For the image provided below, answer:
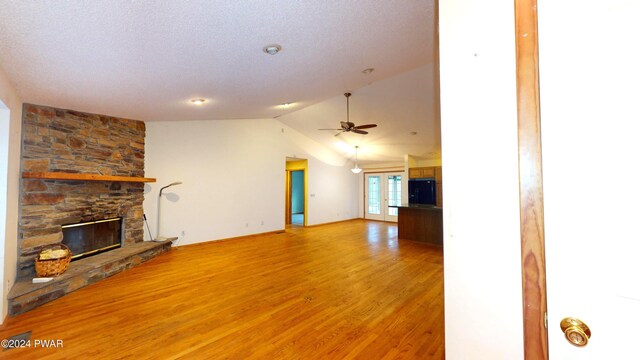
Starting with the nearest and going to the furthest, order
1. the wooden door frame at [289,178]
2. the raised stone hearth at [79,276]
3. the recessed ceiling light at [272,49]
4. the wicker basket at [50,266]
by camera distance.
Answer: the recessed ceiling light at [272,49]
the raised stone hearth at [79,276]
the wicker basket at [50,266]
the wooden door frame at [289,178]

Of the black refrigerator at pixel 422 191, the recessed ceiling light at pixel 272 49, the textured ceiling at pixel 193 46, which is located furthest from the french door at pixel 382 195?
the recessed ceiling light at pixel 272 49

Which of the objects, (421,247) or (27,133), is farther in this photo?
(421,247)

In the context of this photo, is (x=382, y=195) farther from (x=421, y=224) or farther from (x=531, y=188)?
(x=531, y=188)

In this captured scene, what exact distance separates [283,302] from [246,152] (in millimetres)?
4568

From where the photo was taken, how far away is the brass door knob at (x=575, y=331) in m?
0.60

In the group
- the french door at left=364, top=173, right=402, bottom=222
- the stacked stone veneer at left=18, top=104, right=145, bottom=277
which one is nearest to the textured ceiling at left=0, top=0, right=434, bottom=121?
the stacked stone veneer at left=18, top=104, right=145, bottom=277

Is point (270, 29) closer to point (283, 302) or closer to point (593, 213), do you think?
point (593, 213)

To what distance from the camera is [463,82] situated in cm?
79

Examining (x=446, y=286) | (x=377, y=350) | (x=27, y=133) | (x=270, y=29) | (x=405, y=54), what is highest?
(x=405, y=54)

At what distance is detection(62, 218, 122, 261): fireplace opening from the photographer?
3623 mm

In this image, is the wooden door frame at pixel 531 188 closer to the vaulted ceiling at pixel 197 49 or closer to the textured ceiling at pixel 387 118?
the vaulted ceiling at pixel 197 49

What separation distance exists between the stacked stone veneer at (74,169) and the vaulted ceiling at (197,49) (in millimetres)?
342

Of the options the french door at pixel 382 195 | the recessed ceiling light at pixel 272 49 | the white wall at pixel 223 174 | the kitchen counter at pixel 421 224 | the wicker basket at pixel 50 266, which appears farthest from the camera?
the french door at pixel 382 195

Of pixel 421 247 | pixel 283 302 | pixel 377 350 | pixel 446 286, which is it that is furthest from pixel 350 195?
pixel 446 286
